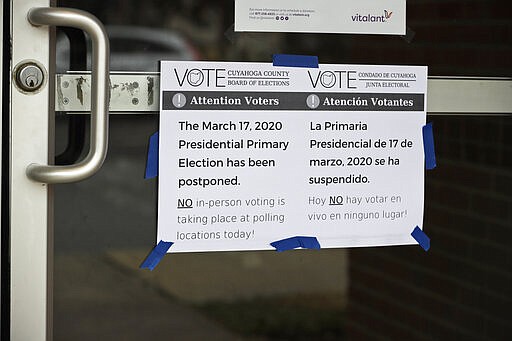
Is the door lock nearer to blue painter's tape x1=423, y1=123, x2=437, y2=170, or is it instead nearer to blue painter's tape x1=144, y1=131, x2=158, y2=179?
blue painter's tape x1=144, y1=131, x2=158, y2=179

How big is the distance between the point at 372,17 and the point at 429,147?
0.39 metres

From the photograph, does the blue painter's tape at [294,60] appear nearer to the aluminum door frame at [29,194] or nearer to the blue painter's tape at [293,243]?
the blue painter's tape at [293,243]

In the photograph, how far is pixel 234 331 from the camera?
270 cm

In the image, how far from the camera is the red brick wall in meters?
2.72

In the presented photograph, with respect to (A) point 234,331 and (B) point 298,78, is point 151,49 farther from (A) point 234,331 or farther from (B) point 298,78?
(A) point 234,331

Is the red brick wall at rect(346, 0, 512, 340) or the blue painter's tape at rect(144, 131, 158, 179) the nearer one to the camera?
the blue painter's tape at rect(144, 131, 158, 179)

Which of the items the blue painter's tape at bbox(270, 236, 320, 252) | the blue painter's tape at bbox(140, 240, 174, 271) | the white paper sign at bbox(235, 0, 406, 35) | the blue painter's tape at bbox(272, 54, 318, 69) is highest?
the white paper sign at bbox(235, 0, 406, 35)

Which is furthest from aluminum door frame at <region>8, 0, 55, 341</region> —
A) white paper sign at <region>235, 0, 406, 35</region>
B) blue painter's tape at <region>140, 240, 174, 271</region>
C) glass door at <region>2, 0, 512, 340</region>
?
white paper sign at <region>235, 0, 406, 35</region>

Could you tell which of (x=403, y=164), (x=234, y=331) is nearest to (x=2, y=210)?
(x=234, y=331)

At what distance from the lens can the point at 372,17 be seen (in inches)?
104

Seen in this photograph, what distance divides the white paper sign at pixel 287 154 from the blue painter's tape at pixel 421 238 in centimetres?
4

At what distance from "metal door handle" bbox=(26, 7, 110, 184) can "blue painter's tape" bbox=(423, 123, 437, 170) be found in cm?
89

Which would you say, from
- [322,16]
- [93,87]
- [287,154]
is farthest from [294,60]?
[93,87]

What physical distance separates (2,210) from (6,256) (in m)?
0.12
